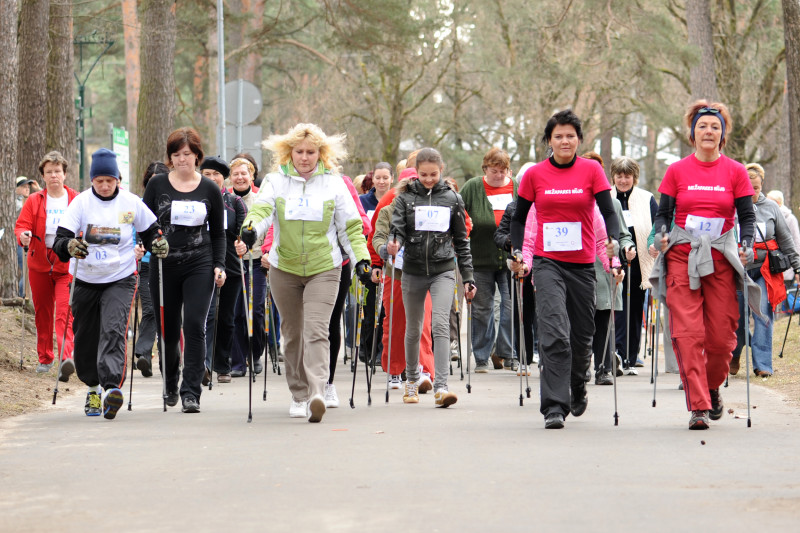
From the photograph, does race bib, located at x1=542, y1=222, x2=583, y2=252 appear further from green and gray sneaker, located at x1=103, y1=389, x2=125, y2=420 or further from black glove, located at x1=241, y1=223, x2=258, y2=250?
green and gray sneaker, located at x1=103, y1=389, x2=125, y2=420

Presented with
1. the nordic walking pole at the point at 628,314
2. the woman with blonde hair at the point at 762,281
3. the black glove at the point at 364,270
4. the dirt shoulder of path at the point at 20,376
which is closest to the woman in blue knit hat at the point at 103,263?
the dirt shoulder of path at the point at 20,376

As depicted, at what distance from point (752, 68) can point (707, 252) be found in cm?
2606

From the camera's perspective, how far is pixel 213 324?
13.0 metres

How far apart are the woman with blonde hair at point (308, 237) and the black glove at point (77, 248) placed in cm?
119

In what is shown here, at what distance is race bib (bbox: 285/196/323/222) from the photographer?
9625mm

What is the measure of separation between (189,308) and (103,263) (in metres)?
0.70

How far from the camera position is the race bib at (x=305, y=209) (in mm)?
9625

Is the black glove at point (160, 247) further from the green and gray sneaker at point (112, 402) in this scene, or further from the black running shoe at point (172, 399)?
the black running shoe at point (172, 399)

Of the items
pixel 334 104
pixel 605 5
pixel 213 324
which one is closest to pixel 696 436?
pixel 213 324

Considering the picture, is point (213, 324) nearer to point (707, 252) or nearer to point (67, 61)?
point (707, 252)

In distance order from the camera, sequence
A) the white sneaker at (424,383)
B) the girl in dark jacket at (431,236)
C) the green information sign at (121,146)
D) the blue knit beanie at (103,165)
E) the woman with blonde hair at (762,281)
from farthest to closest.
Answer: the green information sign at (121,146), the woman with blonde hair at (762,281), the white sneaker at (424,383), the girl in dark jacket at (431,236), the blue knit beanie at (103,165)

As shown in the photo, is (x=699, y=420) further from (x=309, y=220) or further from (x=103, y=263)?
(x=103, y=263)

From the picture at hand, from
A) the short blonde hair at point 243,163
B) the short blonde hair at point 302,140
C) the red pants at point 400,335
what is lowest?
the red pants at point 400,335

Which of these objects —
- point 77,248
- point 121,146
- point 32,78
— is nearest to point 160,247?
point 77,248
